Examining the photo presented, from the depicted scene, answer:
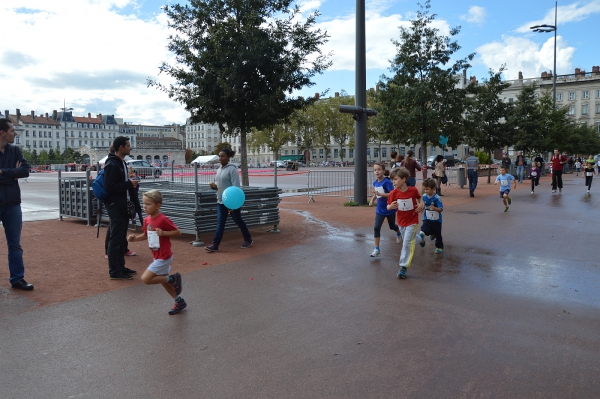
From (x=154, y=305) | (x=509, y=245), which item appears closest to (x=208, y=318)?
(x=154, y=305)

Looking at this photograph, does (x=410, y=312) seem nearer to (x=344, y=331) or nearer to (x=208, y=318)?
(x=344, y=331)

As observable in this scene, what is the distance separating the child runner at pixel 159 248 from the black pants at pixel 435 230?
4.84m

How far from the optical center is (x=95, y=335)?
4.55m

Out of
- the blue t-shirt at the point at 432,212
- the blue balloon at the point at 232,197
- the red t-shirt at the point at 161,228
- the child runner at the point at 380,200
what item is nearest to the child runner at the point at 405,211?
the child runner at the point at 380,200

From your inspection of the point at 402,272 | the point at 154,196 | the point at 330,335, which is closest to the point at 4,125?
the point at 154,196

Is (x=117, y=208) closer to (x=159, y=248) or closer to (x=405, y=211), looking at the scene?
(x=159, y=248)

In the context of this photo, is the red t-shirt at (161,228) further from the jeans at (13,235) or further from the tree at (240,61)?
the tree at (240,61)

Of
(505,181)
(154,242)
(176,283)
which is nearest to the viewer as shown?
(154,242)

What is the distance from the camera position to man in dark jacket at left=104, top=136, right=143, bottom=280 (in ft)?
21.7

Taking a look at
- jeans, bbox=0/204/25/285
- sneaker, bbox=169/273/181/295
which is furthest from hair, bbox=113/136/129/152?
sneaker, bbox=169/273/181/295

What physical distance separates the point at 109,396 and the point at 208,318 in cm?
173

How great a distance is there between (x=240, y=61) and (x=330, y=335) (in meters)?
8.92

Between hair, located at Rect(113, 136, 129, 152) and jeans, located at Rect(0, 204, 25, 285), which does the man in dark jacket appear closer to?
hair, located at Rect(113, 136, 129, 152)

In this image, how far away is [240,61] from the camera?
11805 mm
